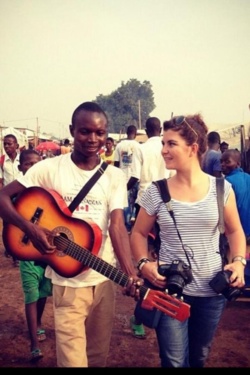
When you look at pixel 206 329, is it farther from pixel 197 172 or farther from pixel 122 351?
pixel 122 351

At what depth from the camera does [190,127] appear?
2.47m

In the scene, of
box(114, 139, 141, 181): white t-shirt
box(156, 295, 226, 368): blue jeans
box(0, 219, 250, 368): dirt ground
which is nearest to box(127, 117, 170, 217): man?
box(0, 219, 250, 368): dirt ground

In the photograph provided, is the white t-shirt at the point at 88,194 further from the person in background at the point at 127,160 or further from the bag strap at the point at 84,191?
the person in background at the point at 127,160

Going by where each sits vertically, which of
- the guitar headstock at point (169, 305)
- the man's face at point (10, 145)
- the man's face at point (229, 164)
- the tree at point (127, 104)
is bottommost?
the guitar headstock at point (169, 305)

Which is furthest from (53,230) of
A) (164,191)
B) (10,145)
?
(10,145)

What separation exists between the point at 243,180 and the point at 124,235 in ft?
8.10

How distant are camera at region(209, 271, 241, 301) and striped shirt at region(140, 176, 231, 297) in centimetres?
10

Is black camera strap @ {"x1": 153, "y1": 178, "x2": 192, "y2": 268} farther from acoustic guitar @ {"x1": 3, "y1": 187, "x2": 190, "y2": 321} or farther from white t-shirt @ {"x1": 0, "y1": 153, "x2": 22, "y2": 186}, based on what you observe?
white t-shirt @ {"x1": 0, "y1": 153, "x2": 22, "y2": 186}

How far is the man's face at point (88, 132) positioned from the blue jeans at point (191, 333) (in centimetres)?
120

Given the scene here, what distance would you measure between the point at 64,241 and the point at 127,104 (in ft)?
244

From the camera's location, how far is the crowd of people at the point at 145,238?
7.81 feet

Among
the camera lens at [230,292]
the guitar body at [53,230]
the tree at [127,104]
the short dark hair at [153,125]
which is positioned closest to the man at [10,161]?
the short dark hair at [153,125]

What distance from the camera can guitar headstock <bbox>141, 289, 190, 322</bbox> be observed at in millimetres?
2201

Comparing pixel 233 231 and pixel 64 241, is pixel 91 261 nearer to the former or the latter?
pixel 64 241
